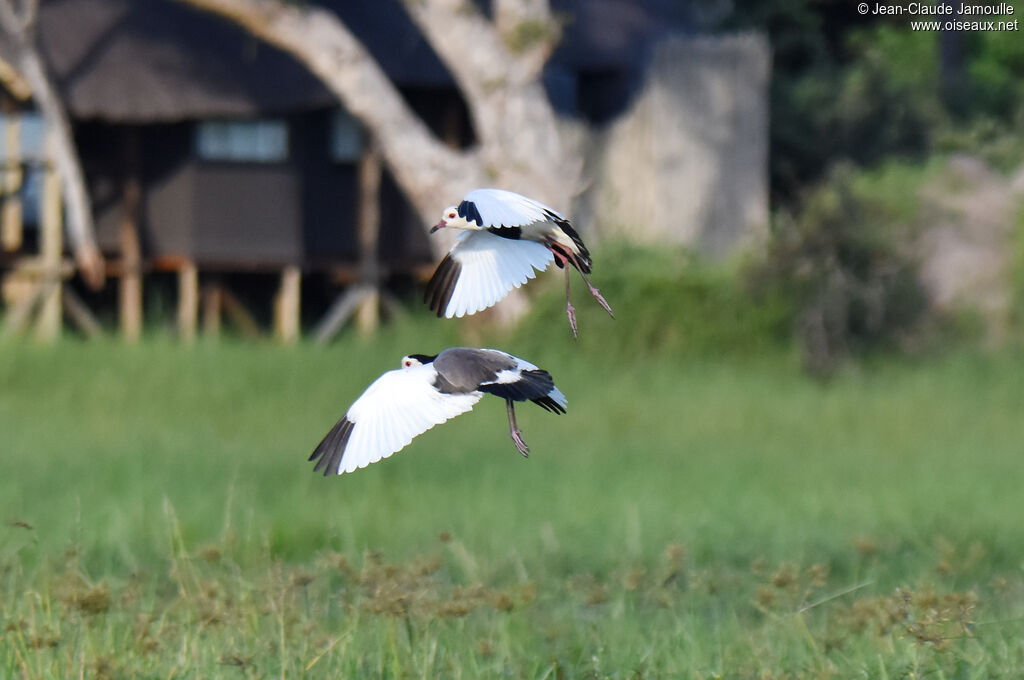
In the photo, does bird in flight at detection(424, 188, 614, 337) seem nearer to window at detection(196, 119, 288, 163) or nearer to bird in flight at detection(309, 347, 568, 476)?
bird in flight at detection(309, 347, 568, 476)

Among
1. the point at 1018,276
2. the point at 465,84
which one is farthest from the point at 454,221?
the point at 1018,276

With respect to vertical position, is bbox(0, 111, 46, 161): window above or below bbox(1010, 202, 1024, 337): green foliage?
above

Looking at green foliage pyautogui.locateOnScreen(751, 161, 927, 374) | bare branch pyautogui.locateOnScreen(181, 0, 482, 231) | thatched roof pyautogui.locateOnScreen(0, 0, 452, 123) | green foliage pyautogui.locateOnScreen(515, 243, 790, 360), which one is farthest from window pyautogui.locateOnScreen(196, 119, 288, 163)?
→ green foliage pyautogui.locateOnScreen(751, 161, 927, 374)

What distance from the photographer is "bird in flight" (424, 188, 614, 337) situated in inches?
105

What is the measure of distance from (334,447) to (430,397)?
22 cm

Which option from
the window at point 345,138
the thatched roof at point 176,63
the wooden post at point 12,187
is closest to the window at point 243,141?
the thatched roof at point 176,63

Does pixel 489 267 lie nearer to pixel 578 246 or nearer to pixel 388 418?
pixel 578 246

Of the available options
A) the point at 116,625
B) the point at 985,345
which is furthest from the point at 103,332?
the point at 116,625

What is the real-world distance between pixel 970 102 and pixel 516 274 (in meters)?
23.8

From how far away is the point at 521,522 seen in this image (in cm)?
1038

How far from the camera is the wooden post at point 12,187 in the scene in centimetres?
1848

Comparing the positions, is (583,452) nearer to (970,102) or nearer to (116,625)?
(116,625)

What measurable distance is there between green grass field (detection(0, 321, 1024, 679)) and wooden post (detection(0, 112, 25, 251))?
2972 mm

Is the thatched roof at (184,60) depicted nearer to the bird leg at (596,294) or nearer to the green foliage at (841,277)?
the green foliage at (841,277)
